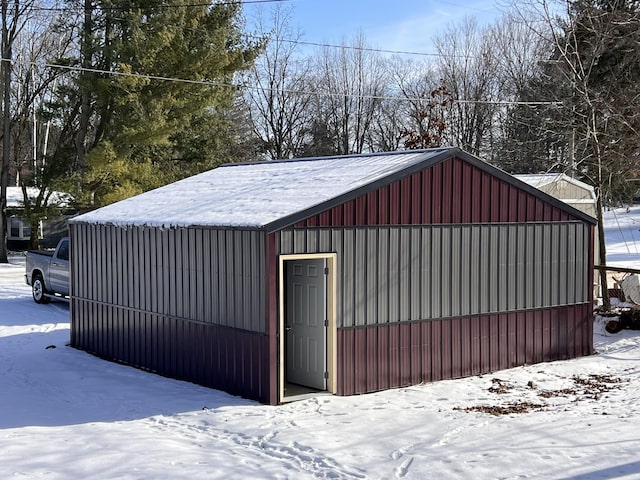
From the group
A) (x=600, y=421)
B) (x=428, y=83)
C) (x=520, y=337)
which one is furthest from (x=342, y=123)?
(x=600, y=421)

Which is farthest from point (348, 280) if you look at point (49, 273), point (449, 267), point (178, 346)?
point (49, 273)

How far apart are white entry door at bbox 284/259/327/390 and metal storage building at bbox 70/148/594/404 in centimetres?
2

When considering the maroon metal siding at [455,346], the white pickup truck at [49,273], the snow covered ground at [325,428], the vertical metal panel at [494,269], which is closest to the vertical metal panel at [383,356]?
the maroon metal siding at [455,346]

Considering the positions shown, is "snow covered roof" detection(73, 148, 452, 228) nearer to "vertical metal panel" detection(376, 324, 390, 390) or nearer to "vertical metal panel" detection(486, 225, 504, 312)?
"vertical metal panel" detection(486, 225, 504, 312)

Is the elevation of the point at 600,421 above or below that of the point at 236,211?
below

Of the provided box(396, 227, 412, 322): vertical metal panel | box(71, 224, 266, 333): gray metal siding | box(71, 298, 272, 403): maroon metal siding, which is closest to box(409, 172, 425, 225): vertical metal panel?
box(396, 227, 412, 322): vertical metal panel

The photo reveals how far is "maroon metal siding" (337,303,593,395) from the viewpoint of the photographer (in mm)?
10789

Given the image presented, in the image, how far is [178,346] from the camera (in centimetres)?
1177

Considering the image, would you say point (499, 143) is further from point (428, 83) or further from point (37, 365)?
point (37, 365)

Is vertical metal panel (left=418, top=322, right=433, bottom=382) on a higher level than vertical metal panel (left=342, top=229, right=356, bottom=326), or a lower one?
lower

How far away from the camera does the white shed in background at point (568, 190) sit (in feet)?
61.0

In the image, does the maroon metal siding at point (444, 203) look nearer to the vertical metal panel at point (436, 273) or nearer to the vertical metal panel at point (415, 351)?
the vertical metal panel at point (436, 273)

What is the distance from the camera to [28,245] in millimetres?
34531

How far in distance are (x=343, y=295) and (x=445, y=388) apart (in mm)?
2108
